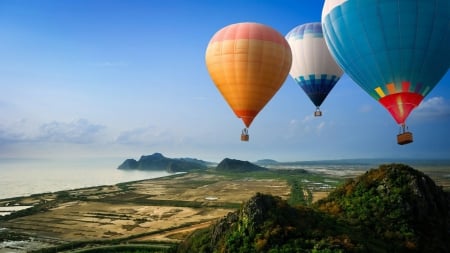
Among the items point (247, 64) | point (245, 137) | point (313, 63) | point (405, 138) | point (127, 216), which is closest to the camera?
point (405, 138)

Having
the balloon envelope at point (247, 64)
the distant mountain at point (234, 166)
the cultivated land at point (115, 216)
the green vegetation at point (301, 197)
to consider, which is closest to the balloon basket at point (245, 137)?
the balloon envelope at point (247, 64)

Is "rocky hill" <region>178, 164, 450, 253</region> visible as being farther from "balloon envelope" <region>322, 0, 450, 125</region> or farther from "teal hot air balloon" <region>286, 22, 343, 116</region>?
"teal hot air balloon" <region>286, 22, 343, 116</region>

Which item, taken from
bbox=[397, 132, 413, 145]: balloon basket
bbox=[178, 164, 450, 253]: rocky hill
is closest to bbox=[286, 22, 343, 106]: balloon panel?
bbox=[178, 164, 450, 253]: rocky hill

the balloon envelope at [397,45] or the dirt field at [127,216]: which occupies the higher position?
the balloon envelope at [397,45]

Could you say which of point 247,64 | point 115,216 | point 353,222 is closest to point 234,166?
point 115,216

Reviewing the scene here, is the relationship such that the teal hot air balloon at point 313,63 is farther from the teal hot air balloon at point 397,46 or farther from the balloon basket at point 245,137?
the teal hot air balloon at point 397,46

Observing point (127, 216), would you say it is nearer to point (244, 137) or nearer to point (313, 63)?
→ point (244, 137)
